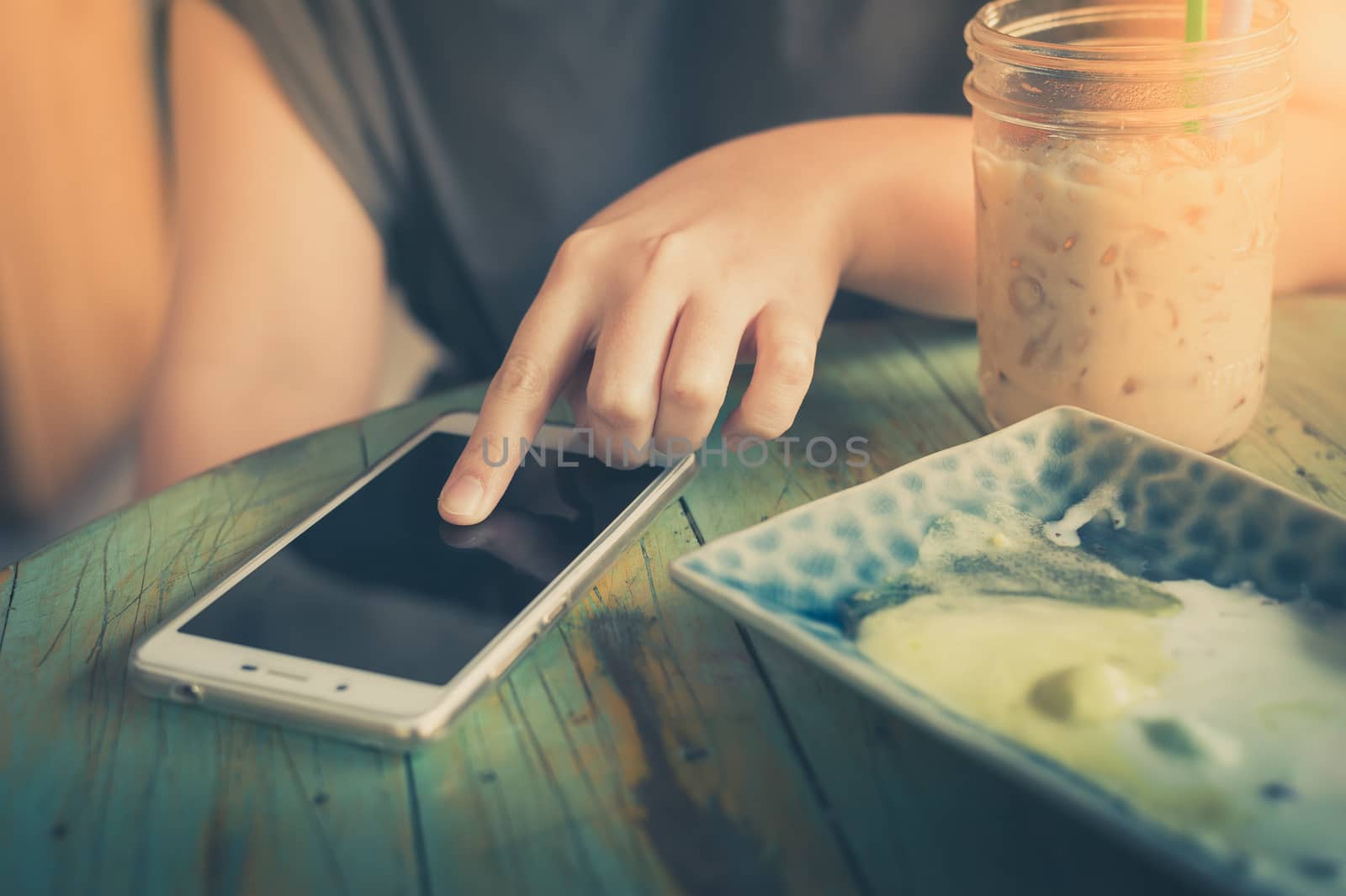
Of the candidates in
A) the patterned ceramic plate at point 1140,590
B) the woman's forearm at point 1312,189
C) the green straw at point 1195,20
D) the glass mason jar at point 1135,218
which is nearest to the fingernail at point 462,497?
the patterned ceramic plate at point 1140,590

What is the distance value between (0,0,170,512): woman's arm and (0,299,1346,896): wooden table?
0.99 meters

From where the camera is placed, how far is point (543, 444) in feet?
1.75

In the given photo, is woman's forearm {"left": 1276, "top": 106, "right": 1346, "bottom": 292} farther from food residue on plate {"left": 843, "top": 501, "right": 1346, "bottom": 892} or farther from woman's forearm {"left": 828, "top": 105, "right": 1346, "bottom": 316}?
food residue on plate {"left": 843, "top": 501, "right": 1346, "bottom": 892}

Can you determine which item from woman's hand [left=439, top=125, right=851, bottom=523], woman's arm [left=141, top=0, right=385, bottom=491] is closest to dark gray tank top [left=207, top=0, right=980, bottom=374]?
woman's arm [left=141, top=0, right=385, bottom=491]

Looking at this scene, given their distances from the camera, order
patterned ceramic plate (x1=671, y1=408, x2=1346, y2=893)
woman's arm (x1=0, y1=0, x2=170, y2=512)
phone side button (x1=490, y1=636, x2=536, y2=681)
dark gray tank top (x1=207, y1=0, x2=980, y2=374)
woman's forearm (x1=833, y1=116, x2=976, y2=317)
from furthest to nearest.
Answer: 1. woman's arm (x1=0, y1=0, x2=170, y2=512)
2. dark gray tank top (x1=207, y1=0, x2=980, y2=374)
3. woman's forearm (x1=833, y1=116, x2=976, y2=317)
4. phone side button (x1=490, y1=636, x2=536, y2=681)
5. patterned ceramic plate (x1=671, y1=408, x2=1346, y2=893)

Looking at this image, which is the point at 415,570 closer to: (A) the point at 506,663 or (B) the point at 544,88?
(A) the point at 506,663

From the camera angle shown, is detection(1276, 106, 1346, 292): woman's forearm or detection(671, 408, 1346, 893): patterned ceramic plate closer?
detection(671, 408, 1346, 893): patterned ceramic plate

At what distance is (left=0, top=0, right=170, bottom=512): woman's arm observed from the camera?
1.23 m

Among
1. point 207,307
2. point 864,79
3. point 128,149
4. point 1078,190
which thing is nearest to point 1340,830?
point 1078,190

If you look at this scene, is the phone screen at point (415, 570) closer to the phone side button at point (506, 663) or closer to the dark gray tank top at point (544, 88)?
the phone side button at point (506, 663)

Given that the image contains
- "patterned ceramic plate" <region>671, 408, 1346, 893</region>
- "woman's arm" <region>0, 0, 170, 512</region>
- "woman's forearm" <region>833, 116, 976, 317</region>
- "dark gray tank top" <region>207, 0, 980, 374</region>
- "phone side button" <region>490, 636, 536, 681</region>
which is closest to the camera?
"patterned ceramic plate" <region>671, 408, 1346, 893</region>

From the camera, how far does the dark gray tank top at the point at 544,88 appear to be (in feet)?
2.58

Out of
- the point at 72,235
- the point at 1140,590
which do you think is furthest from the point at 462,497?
the point at 72,235

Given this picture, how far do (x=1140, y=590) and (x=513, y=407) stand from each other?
0.91 ft
